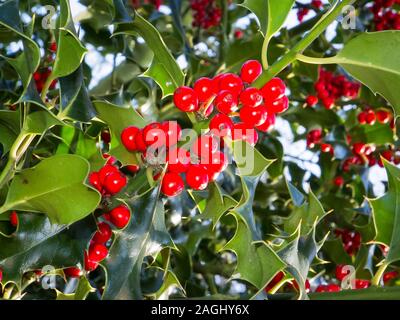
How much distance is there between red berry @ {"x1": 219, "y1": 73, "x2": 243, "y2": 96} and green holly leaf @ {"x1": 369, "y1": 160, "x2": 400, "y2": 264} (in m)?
0.39

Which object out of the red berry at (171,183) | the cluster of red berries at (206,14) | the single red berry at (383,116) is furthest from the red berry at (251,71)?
the cluster of red berries at (206,14)

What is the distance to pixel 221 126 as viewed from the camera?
0.93m

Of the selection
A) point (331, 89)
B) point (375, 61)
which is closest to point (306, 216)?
point (375, 61)

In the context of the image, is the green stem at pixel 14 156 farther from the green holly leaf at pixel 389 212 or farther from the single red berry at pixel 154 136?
the green holly leaf at pixel 389 212

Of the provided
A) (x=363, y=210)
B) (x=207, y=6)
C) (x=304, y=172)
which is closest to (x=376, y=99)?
(x=304, y=172)

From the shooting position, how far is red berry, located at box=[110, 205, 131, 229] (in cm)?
103

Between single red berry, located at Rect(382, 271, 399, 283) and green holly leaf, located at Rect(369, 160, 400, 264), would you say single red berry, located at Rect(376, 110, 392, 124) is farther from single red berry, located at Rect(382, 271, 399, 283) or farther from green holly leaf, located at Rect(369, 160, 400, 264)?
green holly leaf, located at Rect(369, 160, 400, 264)

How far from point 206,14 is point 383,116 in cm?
92

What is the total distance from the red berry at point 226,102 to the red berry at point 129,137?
0.55ft

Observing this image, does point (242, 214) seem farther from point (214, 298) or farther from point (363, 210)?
point (363, 210)

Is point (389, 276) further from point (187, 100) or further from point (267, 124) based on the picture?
point (187, 100)

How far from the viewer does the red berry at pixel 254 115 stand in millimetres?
950

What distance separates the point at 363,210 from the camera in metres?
1.70
